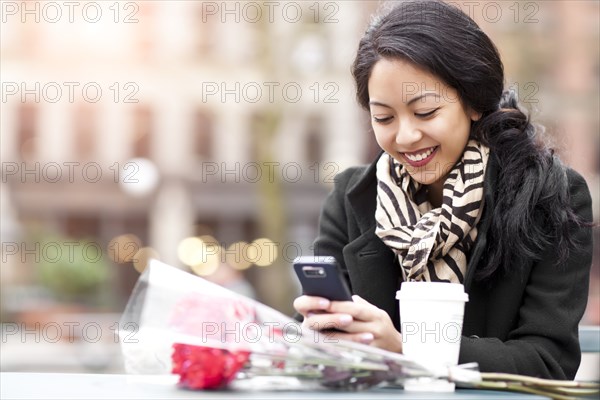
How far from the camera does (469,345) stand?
1.86 m

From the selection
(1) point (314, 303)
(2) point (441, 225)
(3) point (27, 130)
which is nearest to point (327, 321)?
(1) point (314, 303)

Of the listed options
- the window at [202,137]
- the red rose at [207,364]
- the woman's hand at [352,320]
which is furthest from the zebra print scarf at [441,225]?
the window at [202,137]

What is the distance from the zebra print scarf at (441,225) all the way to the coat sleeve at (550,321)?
18 centimetres

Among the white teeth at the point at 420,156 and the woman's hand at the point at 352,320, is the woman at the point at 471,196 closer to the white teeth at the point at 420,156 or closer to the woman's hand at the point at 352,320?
the white teeth at the point at 420,156

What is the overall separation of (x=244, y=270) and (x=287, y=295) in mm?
8011

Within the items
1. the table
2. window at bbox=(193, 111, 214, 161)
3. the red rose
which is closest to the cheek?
the table

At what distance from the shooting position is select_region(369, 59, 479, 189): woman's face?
2.12 m

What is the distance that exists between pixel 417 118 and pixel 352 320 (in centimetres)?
59

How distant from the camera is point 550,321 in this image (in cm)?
205

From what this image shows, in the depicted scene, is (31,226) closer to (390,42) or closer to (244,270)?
(244,270)

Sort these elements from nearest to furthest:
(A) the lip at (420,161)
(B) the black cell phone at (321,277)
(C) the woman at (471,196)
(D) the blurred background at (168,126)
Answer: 1. (B) the black cell phone at (321,277)
2. (C) the woman at (471,196)
3. (A) the lip at (420,161)
4. (D) the blurred background at (168,126)

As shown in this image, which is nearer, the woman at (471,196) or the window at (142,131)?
the woman at (471,196)

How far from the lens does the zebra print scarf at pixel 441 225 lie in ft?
7.17

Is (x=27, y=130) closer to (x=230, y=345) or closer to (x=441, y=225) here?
(x=441, y=225)
